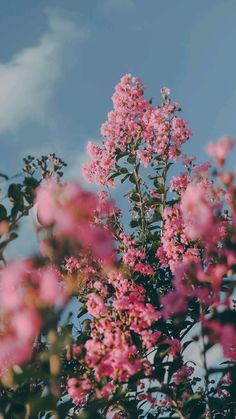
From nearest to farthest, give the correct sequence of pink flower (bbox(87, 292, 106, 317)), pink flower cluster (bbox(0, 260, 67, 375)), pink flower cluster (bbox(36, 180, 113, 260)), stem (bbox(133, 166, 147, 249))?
pink flower cluster (bbox(0, 260, 67, 375)), pink flower cluster (bbox(36, 180, 113, 260)), pink flower (bbox(87, 292, 106, 317)), stem (bbox(133, 166, 147, 249))

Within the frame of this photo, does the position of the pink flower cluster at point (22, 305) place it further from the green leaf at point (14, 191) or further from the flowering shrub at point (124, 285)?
the green leaf at point (14, 191)

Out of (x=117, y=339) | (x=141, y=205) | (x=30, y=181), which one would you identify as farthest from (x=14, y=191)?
(x=141, y=205)

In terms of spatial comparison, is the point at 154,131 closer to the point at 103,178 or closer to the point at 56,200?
the point at 103,178

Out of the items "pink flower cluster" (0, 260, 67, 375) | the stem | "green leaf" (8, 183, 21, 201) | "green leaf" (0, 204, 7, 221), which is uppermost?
the stem

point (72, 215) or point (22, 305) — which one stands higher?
point (72, 215)

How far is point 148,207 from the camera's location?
5.39m

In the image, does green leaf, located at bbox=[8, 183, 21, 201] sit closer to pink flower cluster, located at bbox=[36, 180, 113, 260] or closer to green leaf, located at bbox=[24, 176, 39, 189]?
green leaf, located at bbox=[24, 176, 39, 189]

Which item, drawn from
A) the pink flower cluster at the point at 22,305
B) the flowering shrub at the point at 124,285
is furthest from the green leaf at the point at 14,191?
the pink flower cluster at the point at 22,305

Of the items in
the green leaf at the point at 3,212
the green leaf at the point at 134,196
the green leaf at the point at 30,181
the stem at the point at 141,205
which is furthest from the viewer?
the green leaf at the point at 134,196

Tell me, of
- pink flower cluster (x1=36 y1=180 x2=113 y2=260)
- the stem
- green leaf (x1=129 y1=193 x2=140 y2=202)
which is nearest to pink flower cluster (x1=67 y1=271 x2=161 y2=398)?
pink flower cluster (x1=36 y1=180 x2=113 y2=260)

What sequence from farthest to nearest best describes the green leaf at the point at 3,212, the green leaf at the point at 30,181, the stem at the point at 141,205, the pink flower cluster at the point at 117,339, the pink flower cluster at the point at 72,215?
the stem at the point at 141,205 < the green leaf at the point at 30,181 < the green leaf at the point at 3,212 < the pink flower cluster at the point at 117,339 < the pink flower cluster at the point at 72,215

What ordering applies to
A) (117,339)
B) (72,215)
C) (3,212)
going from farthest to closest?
1. (3,212)
2. (117,339)
3. (72,215)

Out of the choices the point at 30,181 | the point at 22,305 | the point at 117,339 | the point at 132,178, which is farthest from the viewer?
the point at 132,178

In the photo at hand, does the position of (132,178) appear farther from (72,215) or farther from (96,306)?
(72,215)
